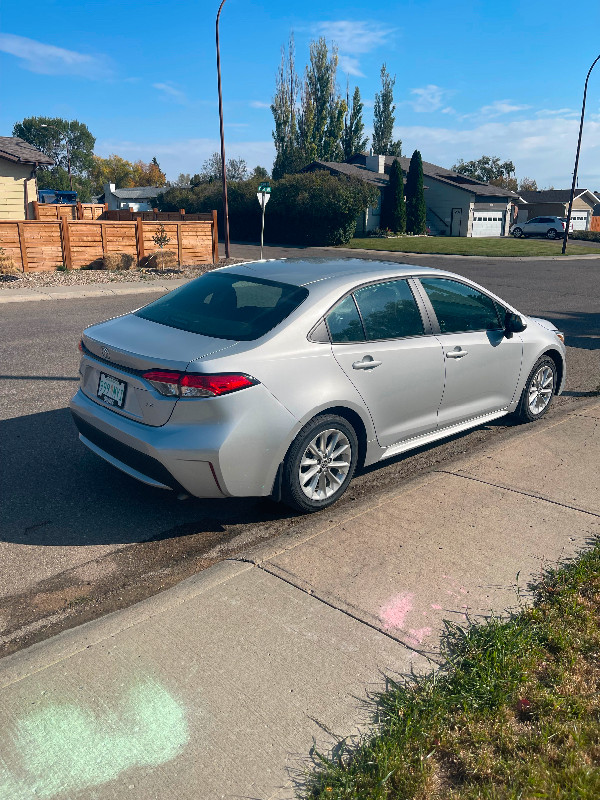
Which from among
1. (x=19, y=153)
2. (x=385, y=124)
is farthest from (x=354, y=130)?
(x=19, y=153)

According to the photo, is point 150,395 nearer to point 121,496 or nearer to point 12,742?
point 121,496

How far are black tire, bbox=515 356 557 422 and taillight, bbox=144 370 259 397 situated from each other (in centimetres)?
328

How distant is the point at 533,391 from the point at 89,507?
4.08 metres

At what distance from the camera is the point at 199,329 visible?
14.2 ft

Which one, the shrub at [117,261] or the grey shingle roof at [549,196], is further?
the grey shingle roof at [549,196]

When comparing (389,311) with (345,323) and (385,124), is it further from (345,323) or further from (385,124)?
(385,124)

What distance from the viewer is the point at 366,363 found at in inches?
178

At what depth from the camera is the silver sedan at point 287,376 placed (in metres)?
3.89

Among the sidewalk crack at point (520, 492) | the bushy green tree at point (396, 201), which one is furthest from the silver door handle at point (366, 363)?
the bushy green tree at point (396, 201)

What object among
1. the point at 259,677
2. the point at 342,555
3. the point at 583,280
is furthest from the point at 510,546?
the point at 583,280

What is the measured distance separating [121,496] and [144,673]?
207 cm

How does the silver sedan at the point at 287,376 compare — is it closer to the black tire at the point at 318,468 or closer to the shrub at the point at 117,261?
the black tire at the point at 318,468

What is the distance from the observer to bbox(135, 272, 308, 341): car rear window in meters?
4.31

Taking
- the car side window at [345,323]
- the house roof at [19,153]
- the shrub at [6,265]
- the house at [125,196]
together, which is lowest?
the shrub at [6,265]
